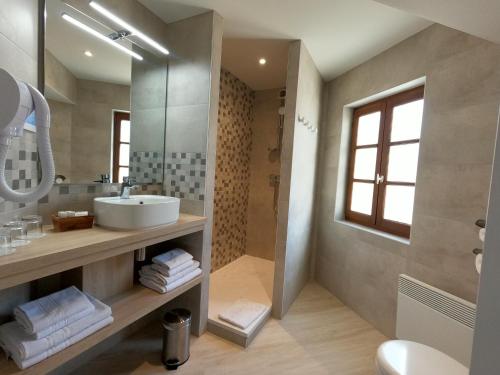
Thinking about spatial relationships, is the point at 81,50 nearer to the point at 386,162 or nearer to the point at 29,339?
the point at 29,339

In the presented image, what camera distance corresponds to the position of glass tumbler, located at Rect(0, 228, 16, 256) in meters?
0.82

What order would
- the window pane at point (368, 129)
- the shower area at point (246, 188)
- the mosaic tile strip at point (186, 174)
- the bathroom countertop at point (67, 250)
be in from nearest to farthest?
the bathroom countertop at point (67, 250), the mosaic tile strip at point (186, 174), the window pane at point (368, 129), the shower area at point (246, 188)

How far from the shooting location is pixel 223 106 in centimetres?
280

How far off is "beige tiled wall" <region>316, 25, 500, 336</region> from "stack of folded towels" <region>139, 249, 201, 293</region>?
5.14ft

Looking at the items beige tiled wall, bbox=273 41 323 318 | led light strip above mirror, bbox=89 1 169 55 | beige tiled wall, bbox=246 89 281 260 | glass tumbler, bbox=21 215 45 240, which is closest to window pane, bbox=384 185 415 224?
beige tiled wall, bbox=273 41 323 318

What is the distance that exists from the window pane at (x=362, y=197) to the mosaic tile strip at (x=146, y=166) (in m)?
1.96

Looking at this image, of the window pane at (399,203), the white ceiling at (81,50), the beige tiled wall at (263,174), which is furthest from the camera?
the beige tiled wall at (263,174)

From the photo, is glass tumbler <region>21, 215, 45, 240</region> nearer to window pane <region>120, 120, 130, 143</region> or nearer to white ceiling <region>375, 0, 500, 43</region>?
window pane <region>120, 120, 130, 143</region>

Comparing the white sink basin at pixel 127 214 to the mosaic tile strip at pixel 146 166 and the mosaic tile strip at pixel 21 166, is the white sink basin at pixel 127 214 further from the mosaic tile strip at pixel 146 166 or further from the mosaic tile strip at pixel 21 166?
the mosaic tile strip at pixel 146 166

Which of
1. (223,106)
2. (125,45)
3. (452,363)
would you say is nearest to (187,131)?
(125,45)

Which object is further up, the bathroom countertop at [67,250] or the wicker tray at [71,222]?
the wicker tray at [71,222]

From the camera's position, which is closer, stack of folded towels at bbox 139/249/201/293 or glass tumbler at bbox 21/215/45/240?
glass tumbler at bbox 21/215/45/240

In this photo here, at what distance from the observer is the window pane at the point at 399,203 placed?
6.53 ft

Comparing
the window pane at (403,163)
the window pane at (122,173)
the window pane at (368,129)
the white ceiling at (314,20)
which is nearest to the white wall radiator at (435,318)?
the window pane at (403,163)
